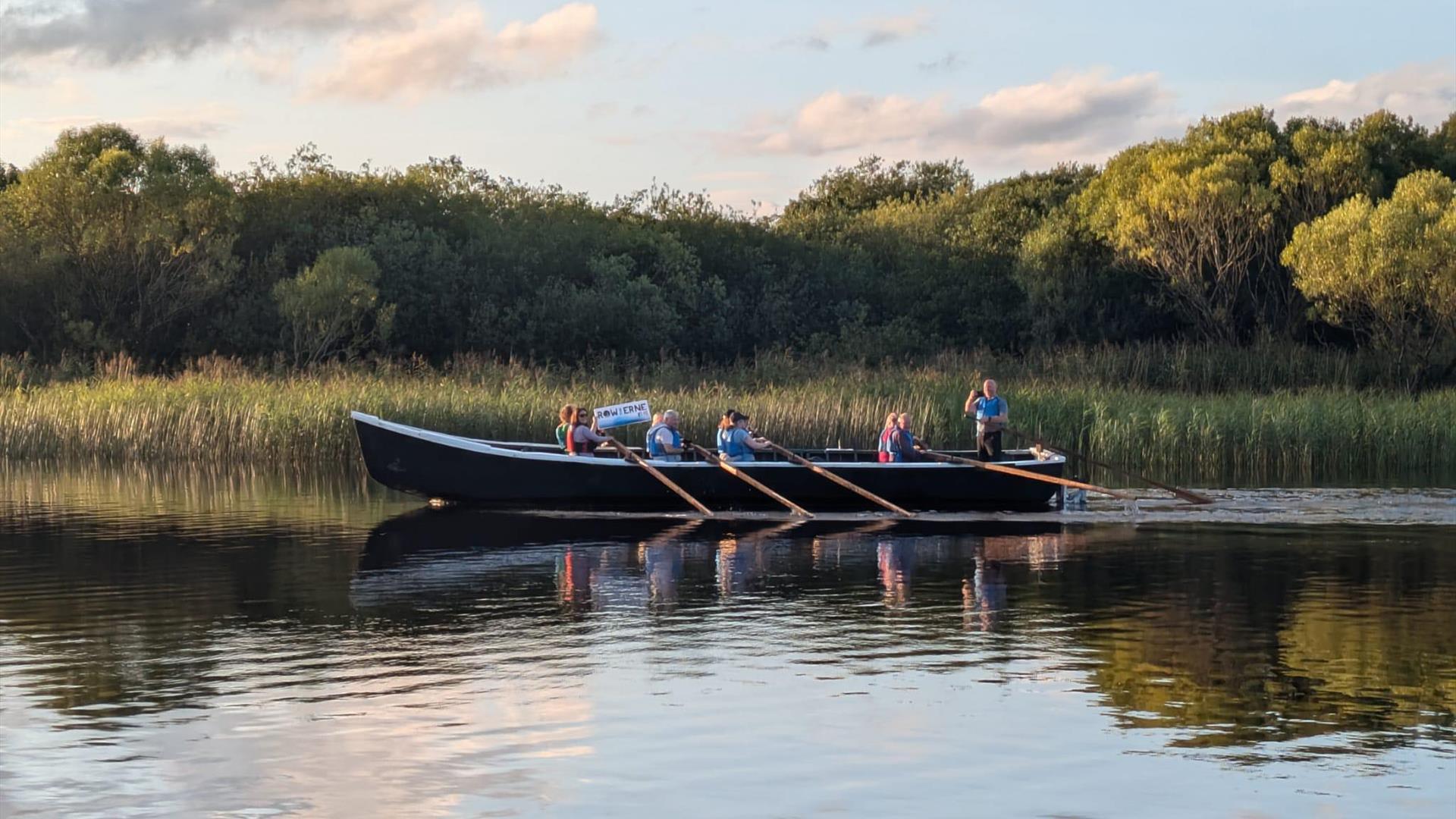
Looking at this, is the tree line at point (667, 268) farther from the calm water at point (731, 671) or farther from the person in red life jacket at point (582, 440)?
the calm water at point (731, 671)

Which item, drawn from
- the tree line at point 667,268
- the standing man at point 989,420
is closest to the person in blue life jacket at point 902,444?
the standing man at point 989,420

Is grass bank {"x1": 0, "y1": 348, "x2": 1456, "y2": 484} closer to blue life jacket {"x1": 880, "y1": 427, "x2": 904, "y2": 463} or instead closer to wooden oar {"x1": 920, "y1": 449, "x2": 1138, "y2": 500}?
wooden oar {"x1": 920, "y1": 449, "x2": 1138, "y2": 500}

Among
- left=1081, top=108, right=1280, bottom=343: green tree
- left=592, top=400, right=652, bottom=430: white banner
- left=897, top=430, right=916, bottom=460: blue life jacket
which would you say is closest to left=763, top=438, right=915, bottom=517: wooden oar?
left=897, top=430, right=916, bottom=460: blue life jacket

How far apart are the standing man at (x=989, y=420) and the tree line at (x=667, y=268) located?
15.5 metres

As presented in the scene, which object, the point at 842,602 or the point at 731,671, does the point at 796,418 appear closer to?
the point at 842,602

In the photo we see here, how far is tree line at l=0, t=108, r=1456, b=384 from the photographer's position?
1571 inches

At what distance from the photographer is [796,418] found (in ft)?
89.6

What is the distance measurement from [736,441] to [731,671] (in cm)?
1089

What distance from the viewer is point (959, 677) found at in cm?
1138

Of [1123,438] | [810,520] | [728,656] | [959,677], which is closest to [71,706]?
[728,656]

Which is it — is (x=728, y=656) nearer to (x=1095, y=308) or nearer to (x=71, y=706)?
(x=71, y=706)

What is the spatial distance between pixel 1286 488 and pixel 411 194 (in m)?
28.8

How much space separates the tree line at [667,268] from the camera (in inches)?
1571

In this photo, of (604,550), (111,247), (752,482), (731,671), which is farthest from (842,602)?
(111,247)
